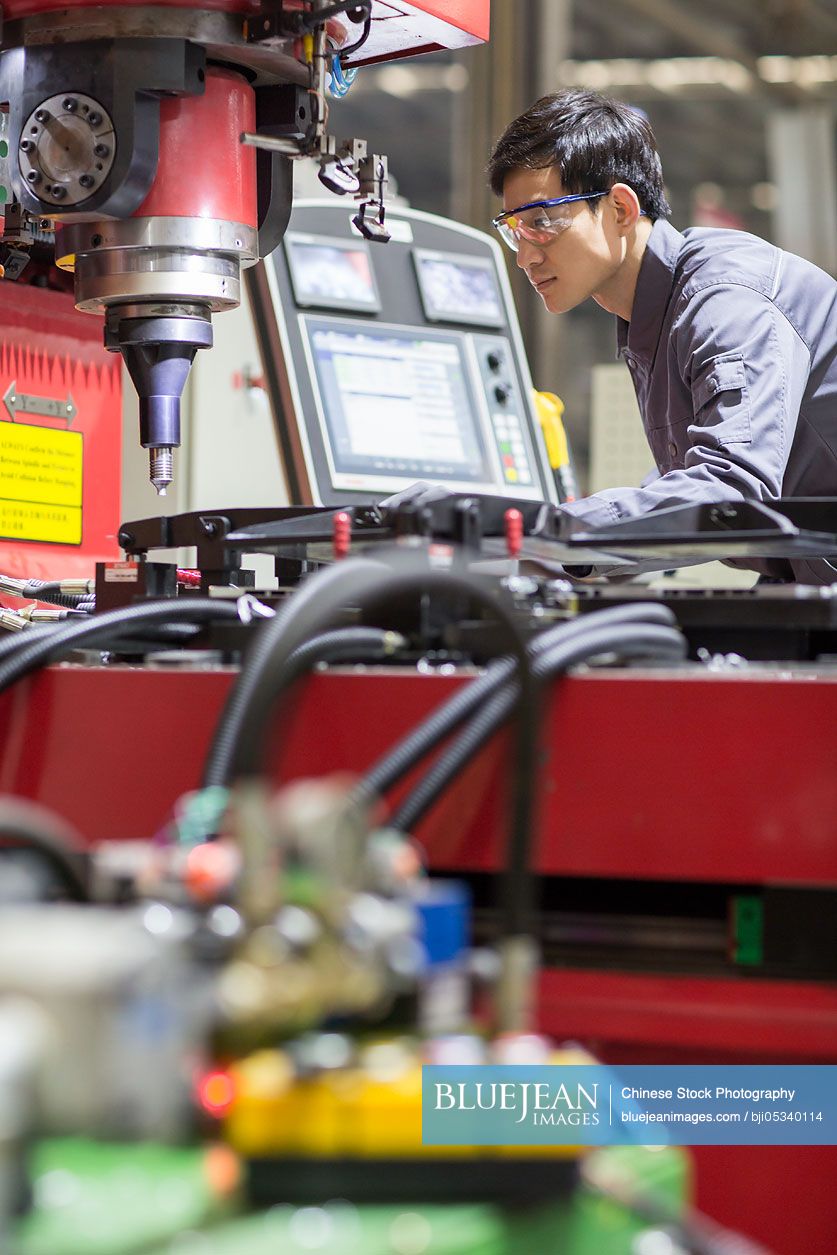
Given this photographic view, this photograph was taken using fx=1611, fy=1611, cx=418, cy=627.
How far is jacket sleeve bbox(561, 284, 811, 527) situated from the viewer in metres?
1.75

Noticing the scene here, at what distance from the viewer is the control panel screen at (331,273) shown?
2.54 meters

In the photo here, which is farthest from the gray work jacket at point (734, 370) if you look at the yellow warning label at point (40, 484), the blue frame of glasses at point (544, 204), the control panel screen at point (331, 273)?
the yellow warning label at point (40, 484)

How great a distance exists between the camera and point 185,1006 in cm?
49

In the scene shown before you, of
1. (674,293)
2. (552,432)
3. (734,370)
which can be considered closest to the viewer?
(734,370)

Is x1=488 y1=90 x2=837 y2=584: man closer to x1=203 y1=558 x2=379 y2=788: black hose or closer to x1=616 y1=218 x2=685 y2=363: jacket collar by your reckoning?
x1=616 y1=218 x2=685 y2=363: jacket collar

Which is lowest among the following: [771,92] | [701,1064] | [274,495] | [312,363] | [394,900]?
[701,1064]

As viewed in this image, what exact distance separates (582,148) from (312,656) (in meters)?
1.71

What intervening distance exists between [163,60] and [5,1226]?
3.39ft

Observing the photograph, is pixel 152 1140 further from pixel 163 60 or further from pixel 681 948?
pixel 163 60

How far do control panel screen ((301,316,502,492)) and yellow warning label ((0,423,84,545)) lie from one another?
0.62m

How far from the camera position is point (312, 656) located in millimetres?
776

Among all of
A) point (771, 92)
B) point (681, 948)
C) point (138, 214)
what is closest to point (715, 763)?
point (681, 948)

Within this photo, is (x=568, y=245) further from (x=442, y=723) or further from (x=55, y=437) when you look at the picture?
(x=442, y=723)

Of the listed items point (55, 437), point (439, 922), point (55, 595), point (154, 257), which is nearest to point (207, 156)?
point (154, 257)
